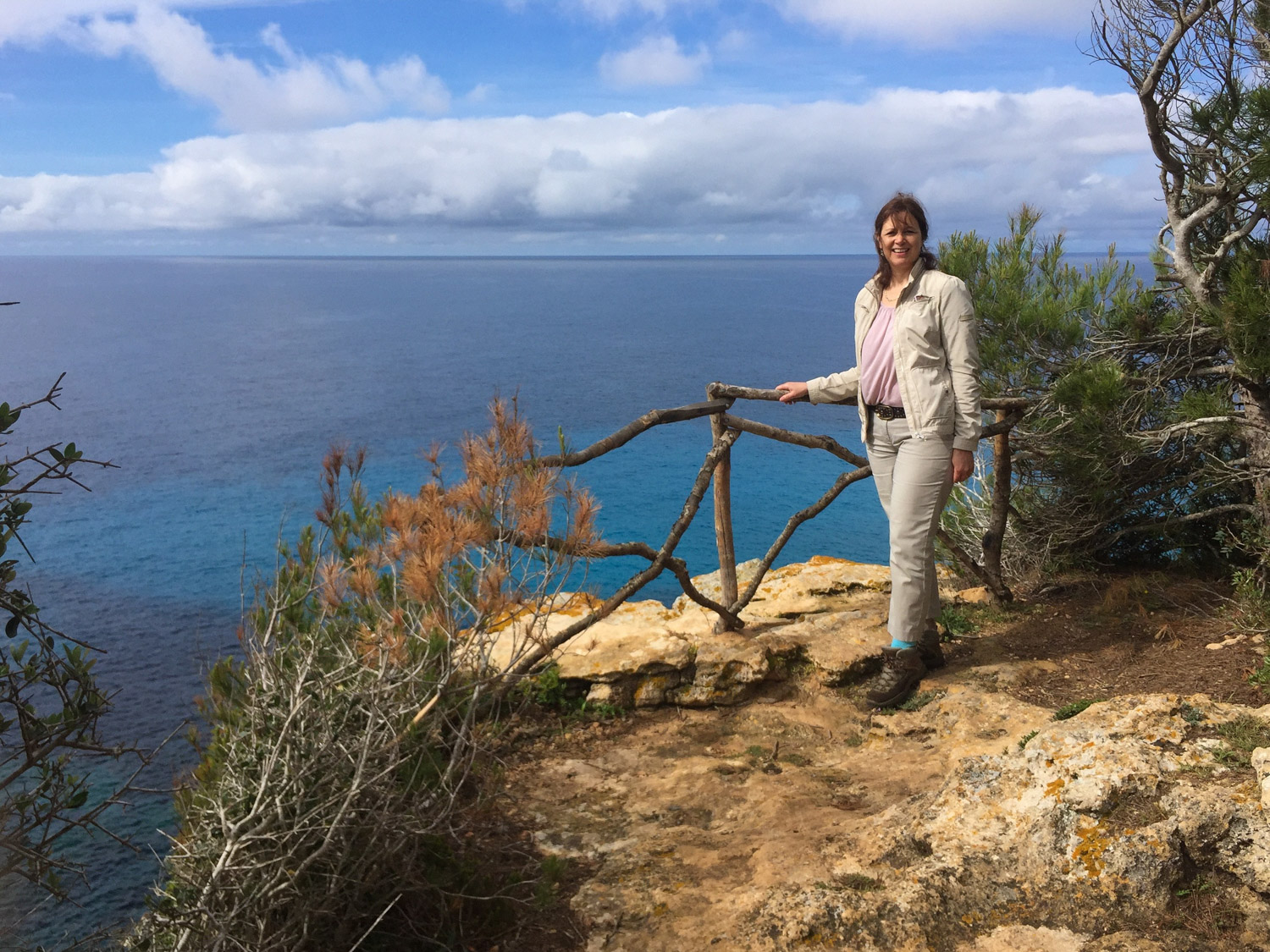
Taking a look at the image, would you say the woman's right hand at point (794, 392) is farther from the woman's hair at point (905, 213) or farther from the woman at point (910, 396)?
the woman's hair at point (905, 213)

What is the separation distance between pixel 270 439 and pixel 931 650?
80.1 feet

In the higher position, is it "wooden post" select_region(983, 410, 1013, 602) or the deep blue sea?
"wooden post" select_region(983, 410, 1013, 602)

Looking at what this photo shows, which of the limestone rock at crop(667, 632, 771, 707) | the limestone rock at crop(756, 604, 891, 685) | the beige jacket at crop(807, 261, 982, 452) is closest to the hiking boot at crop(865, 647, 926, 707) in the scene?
the limestone rock at crop(756, 604, 891, 685)

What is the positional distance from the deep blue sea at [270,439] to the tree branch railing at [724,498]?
0.45 m

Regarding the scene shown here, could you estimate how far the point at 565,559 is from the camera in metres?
3.43

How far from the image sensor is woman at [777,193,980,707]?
14.0 feet

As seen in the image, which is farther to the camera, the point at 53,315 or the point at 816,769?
the point at 53,315

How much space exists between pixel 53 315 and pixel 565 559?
78.2 metres

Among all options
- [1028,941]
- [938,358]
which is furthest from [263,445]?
[1028,941]

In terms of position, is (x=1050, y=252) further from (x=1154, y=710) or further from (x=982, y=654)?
(x=1154, y=710)

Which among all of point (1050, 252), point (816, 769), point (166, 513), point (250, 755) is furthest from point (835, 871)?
point (166, 513)

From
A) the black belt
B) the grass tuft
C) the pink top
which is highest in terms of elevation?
the pink top

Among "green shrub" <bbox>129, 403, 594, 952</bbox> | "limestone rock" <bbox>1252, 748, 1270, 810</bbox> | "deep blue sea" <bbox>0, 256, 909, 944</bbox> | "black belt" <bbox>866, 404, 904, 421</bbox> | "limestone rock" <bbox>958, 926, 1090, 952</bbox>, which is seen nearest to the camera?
"limestone rock" <bbox>958, 926, 1090, 952</bbox>

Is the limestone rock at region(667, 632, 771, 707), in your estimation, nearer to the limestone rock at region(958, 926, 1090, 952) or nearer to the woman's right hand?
the woman's right hand
